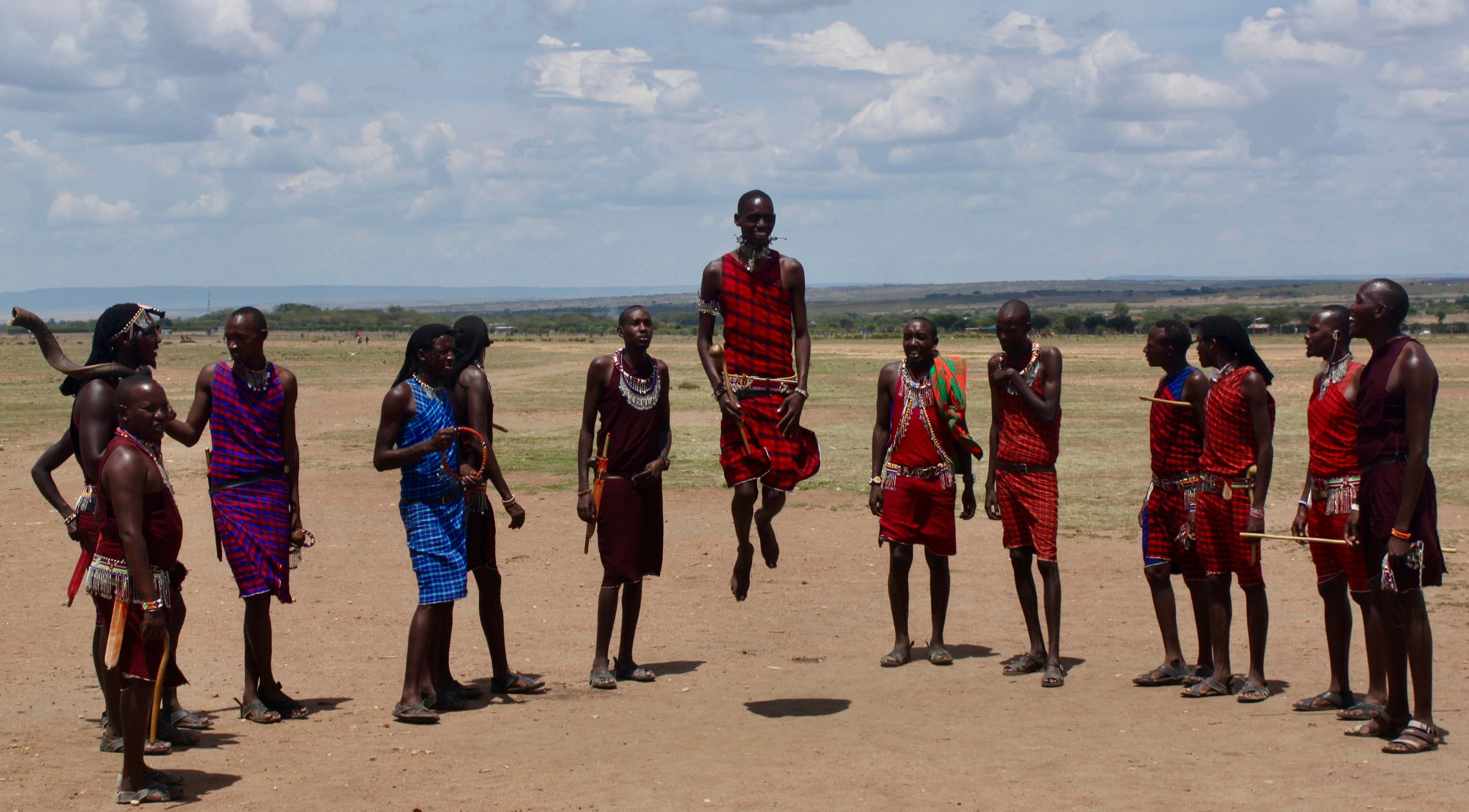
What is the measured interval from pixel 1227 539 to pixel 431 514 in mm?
4309

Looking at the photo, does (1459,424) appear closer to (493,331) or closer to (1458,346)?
(1458,346)

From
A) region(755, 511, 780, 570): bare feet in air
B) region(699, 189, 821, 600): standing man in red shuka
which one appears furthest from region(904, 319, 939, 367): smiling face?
region(755, 511, 780, 570): bare feet in air

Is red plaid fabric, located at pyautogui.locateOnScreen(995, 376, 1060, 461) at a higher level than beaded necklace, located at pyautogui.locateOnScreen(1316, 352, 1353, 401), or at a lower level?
lower

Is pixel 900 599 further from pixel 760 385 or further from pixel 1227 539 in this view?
pixel 1227 539

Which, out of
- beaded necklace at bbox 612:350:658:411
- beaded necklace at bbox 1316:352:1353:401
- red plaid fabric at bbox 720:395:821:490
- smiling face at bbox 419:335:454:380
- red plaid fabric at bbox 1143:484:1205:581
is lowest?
red plaid fabric at bbox 1143:484:1205:581

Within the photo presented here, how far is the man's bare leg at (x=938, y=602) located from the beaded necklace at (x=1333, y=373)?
8.01 feet

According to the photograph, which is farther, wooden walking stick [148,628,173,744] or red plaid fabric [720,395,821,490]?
red plaid fabric [720,395,821,490]

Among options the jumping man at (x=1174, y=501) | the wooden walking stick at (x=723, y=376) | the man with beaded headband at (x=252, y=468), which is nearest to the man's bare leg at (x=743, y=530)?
the wooden walking stick at (x=723, y=376)

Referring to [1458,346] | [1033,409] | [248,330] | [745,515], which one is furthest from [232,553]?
[1458,346]

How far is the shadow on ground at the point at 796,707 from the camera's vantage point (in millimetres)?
7371

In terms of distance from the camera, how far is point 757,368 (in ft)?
26.7

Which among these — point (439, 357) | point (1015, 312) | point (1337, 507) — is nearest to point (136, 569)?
point (439, 357)

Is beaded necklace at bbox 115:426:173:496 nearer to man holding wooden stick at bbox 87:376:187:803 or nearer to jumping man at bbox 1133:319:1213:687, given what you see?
man holding wooden stick at bbox 87:376:187:803

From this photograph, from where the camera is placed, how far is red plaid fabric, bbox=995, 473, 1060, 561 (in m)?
8.05
